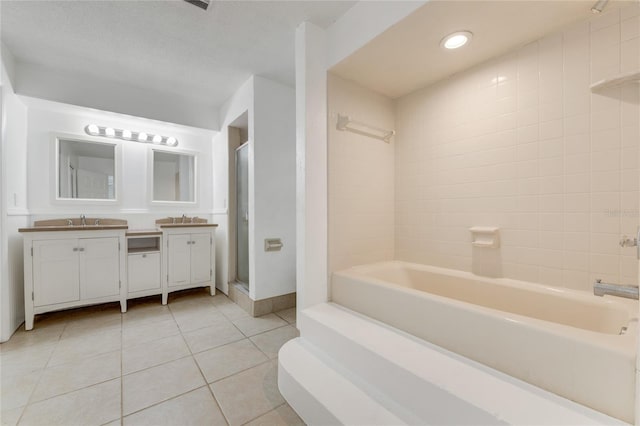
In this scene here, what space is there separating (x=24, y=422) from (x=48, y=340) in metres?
1.06

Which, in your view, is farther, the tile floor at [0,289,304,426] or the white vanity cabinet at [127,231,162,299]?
the white vanity cabinet at [127,231,162,299]

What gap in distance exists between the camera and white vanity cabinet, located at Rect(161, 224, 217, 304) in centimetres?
282

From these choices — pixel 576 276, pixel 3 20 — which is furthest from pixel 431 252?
pixel 3 20

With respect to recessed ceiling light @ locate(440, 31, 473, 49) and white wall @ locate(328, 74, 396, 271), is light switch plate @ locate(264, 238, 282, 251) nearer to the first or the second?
white wall @ locate(328, 74, 396, 271)

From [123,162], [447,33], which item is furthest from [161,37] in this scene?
[447,33]

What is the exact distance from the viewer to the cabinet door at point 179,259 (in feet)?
9.30

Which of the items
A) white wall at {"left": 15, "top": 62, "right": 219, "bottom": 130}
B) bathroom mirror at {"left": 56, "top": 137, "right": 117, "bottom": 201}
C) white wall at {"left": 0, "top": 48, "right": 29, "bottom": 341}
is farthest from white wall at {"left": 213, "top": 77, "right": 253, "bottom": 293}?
white wall at {"left": 0, "top": 48, "right": 29, "bottom": 341}

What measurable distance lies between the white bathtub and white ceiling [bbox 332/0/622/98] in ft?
4.87

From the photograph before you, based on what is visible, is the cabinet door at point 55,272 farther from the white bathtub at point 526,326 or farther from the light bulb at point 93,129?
the white bathtub at point 526,326

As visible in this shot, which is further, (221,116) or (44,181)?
(221,116)

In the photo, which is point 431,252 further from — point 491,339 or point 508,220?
point 491,339

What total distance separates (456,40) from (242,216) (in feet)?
8.33

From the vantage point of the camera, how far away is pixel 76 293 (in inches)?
92.0

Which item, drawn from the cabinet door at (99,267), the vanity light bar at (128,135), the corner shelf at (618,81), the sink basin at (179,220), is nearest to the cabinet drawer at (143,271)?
the cabinet door at (99,267)
